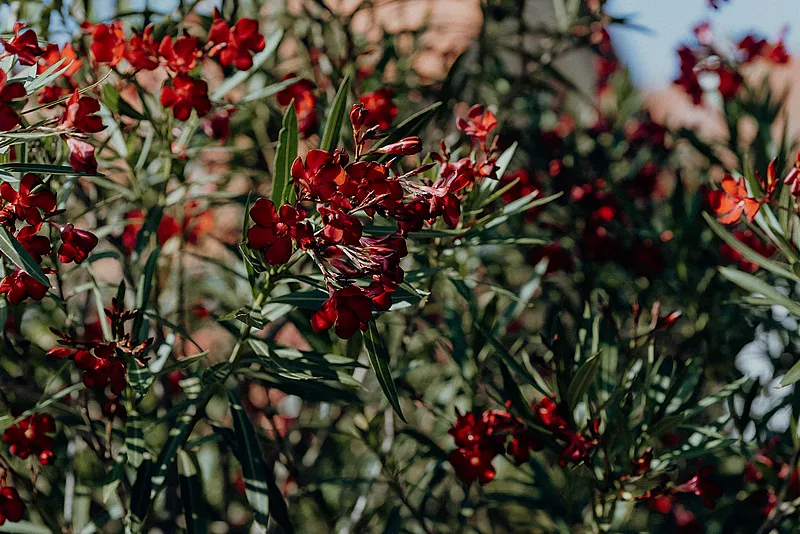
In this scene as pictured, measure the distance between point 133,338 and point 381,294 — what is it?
490 millimetres

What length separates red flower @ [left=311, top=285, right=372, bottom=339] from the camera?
Result: 94 cm

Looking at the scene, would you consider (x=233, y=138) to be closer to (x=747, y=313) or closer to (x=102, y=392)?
(x=102, y=392)

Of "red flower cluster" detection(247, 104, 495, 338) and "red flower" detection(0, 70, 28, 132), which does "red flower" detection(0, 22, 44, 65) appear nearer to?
"red flower" detection(0, 70, 28, 132)

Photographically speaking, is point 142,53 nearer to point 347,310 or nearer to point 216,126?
point 216,126

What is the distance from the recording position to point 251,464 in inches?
49.1

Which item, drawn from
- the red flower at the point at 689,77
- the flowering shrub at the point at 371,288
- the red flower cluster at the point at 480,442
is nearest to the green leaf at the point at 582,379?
the flowering shrub at the point at 371,288

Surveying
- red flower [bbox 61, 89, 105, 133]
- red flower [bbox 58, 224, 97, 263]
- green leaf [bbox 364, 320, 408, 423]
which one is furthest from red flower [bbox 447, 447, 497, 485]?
red flower [bbox 61, 89, 105, 133]

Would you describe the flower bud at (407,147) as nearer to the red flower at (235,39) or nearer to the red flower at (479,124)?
the red flower at (479,124)

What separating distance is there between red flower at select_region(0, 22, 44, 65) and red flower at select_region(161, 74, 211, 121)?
20cm

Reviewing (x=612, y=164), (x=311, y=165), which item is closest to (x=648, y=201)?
(x=612, y=164)

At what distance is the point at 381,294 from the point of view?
943mm

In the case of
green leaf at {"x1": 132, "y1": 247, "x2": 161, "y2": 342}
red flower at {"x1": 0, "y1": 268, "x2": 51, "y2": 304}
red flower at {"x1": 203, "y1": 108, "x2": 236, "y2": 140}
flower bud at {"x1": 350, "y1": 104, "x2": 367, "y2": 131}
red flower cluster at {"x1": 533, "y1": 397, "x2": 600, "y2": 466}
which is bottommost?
red flower cluster at {"x1": 533, "y1": 397, "x2": 600, "y2": 466}

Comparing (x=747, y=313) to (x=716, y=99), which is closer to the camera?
(x=747, y=313)

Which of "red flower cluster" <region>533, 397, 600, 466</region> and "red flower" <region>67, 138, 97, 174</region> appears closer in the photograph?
"red flower" <region>67, 138, 97, 174</region>
